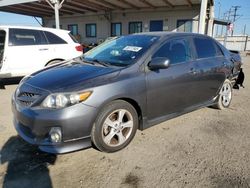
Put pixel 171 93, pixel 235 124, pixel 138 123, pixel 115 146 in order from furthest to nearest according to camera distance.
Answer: pixel 235 124
pixel 171 93
pixel 138 123
pixel 115 146

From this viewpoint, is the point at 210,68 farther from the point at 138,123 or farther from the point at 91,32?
the point at 91,32

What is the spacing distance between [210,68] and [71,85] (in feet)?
9.42

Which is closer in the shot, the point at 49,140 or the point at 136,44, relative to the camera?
the point at 49,140

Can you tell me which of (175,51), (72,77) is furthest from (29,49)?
(175,51)

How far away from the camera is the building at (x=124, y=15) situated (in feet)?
57.2

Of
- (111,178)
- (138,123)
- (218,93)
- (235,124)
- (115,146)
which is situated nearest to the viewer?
(111,178)

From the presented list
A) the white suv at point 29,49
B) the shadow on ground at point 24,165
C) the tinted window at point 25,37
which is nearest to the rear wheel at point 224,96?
the shadow on ground at point 24,165

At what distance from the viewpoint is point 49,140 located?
2914 mm

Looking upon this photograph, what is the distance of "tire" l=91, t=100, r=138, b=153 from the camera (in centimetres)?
312

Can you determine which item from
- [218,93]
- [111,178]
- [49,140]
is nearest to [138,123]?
[111,178]

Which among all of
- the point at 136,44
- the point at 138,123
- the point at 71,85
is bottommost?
the point at 138,123

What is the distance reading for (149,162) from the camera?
10.4 ft

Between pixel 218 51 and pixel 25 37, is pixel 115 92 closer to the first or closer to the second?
pixel 218 51

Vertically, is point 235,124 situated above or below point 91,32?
below
